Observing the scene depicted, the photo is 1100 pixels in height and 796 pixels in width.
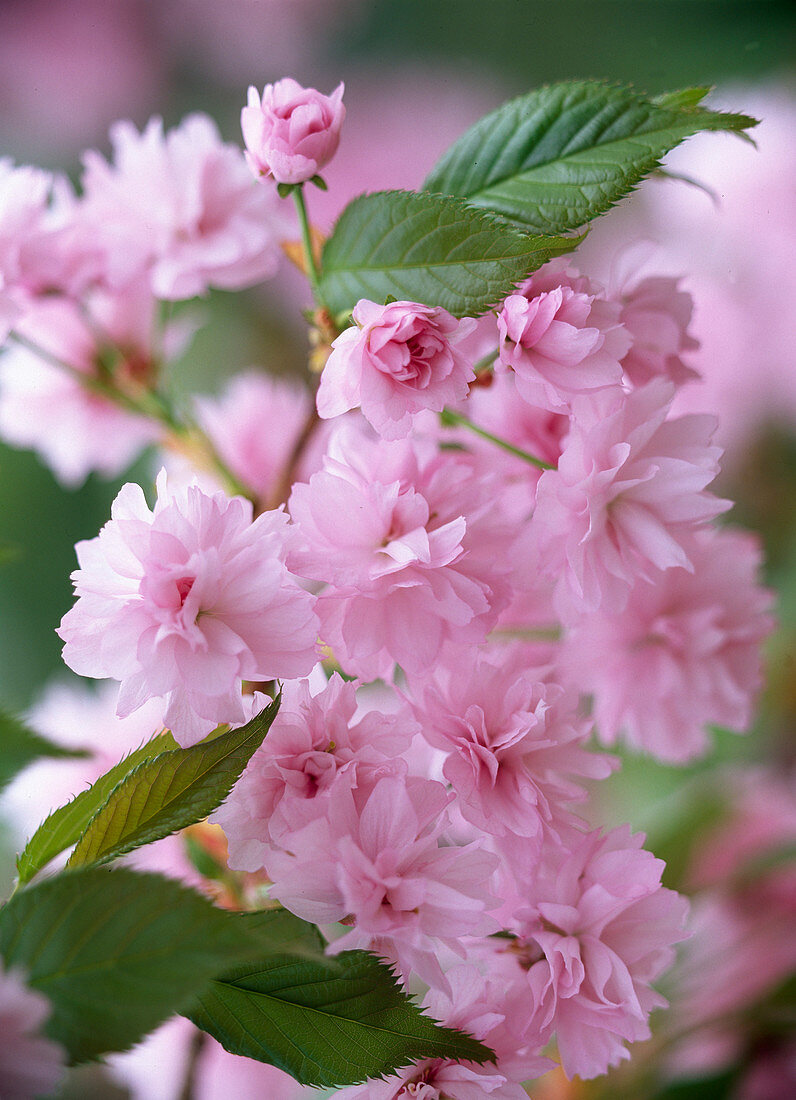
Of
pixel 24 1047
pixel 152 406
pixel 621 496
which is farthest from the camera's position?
pixel 152 406

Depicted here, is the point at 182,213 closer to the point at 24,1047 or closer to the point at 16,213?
the point at 16,213

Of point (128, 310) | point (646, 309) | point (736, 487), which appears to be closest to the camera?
point (646, 309)

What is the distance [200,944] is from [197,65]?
0.95 m

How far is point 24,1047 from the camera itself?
213mm

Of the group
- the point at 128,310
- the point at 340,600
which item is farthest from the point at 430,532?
the point at 128,310

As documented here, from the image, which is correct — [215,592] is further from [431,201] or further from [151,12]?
[151,12]

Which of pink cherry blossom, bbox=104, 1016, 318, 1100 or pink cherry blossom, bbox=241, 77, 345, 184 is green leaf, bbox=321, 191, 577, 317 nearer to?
pink cherry blossom, bbox=241, 77, 345, 184

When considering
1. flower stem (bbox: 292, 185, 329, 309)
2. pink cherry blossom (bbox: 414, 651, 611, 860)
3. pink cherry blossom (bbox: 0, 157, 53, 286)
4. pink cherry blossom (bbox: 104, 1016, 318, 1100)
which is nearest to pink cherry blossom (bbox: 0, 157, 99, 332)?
pink cherry blossom (bbox: 0, 157, 53, 286)

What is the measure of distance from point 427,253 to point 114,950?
0.72 feet

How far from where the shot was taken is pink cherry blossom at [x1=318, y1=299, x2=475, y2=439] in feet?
0.91

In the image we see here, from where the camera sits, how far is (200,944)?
8.4 inches

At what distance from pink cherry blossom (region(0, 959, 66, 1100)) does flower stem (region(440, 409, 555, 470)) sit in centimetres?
21

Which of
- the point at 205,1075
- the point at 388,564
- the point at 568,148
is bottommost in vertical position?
the point at 205,1075

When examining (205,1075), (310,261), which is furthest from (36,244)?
(205,1075)
